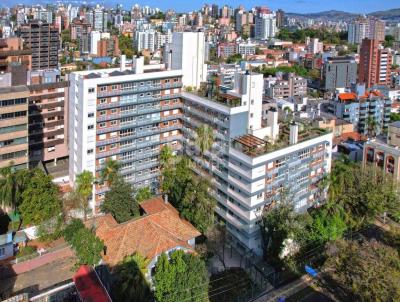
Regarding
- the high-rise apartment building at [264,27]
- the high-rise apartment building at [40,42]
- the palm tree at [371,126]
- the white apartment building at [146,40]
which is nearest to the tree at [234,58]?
the white apartment building at [146,40]

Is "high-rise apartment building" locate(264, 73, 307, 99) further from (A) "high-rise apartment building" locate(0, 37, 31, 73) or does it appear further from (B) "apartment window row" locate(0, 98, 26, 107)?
(B) "apartment window row" locate(0, 98, 26, 107)

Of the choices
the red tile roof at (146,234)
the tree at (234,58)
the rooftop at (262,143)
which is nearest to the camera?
the red tile roof at (146,234)

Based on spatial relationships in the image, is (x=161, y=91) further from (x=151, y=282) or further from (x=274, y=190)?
(x=151, y=282)

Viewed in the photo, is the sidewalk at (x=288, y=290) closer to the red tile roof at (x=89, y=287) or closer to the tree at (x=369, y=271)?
the tree at (x=369, y=271)

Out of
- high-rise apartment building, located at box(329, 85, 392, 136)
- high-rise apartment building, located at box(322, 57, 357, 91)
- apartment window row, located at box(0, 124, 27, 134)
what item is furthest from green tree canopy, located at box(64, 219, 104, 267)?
high-rise apartment building, located at box(322, 57, 357, 91)

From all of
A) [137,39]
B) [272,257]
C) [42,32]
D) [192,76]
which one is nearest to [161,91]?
[192,76]

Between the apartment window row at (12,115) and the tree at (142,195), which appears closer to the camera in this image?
the apartment window row at (12,115)

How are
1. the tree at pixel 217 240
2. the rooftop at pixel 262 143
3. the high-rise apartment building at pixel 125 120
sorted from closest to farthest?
the rooftop at pixel 262 143 < the tree at pixel 217 240 < the high-rise apartment building at pixel 125 120
